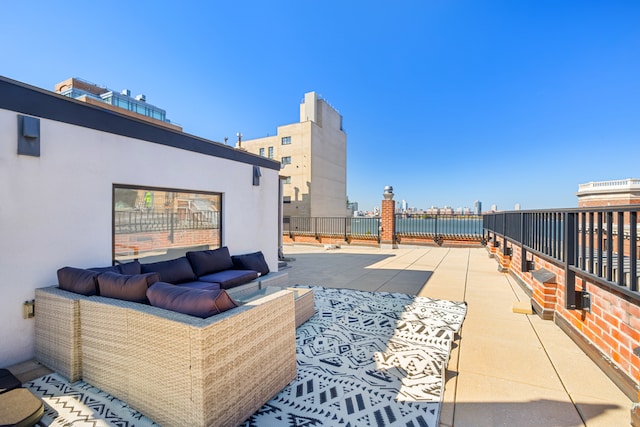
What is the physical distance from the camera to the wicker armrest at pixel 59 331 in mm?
2137

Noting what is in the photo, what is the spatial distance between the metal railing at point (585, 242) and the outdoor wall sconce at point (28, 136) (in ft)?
15.0

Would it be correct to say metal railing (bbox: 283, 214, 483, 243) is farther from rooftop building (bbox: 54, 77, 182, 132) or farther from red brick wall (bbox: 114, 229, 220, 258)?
rooftop building (bbox: 54, 77, 182, 132)

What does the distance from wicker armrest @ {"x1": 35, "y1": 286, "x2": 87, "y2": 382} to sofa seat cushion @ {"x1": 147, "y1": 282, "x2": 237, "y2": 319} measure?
34.8 inches

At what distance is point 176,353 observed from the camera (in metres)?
1.52

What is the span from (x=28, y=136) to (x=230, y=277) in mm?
2572

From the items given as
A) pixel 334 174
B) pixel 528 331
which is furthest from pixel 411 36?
pixel 334 174

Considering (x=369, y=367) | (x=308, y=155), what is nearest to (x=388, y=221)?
(x=369, y=367)

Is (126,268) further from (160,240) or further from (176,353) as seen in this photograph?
(176,353)

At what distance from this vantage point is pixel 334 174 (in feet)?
119

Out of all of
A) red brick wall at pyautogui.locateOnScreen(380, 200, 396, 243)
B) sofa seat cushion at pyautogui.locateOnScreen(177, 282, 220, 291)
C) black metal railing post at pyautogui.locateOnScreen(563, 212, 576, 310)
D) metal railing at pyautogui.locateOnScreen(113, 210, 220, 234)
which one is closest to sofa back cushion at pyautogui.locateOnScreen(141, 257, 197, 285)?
sofa seat cushion at pyautogui.locateOnScreen(177, 282, 220, 291)

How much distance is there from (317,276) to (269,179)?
249 cm

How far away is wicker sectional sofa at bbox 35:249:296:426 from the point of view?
1476 mm

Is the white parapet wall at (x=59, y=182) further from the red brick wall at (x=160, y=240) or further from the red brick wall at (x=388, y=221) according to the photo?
the red brick wall at (x=388, y=221)

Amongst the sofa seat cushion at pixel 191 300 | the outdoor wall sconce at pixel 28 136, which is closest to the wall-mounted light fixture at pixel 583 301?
the sofa seat cushion at pixel 191 300
